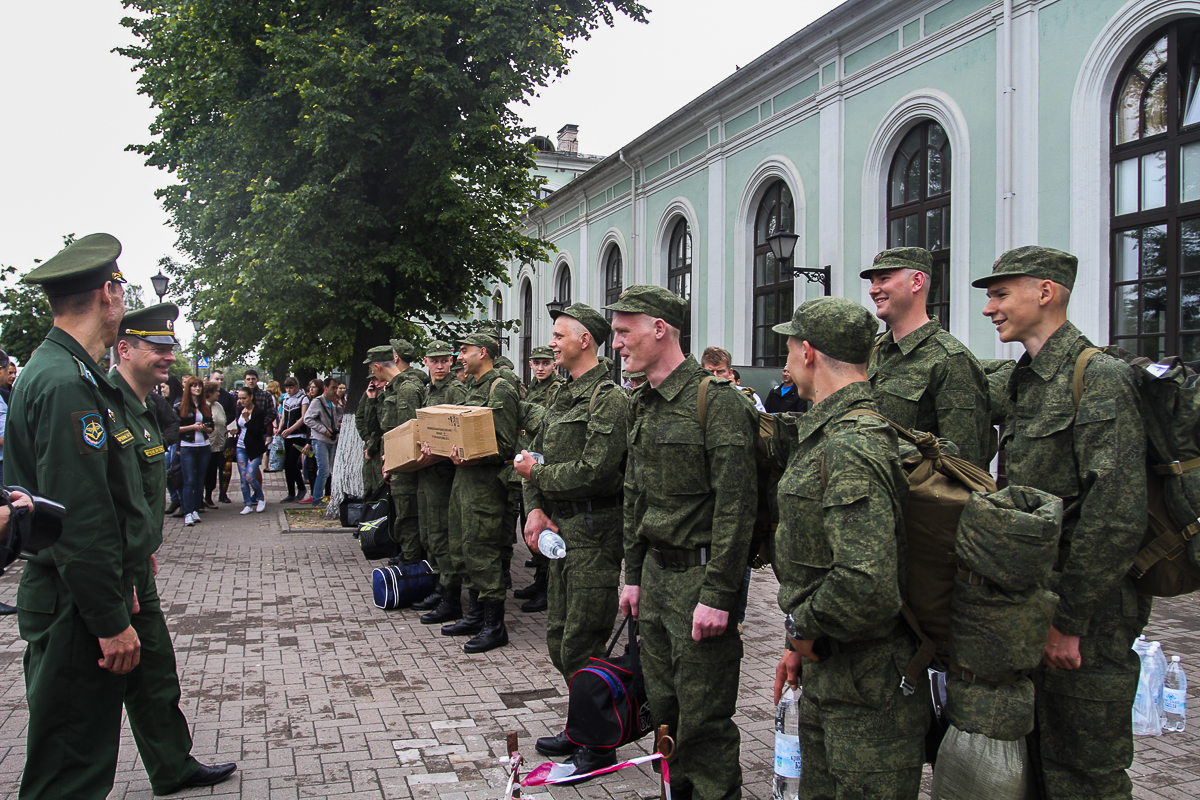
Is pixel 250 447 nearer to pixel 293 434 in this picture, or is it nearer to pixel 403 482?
pixel 293 434

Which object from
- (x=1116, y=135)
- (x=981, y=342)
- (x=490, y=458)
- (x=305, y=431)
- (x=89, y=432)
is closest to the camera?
(x=89, y=432)

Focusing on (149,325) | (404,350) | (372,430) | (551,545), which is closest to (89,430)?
(149,325)

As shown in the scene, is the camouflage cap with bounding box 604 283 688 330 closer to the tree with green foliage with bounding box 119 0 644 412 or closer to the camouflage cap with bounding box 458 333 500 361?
the camouflage cap with bounding box 458 333 500 361

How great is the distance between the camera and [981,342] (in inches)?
416

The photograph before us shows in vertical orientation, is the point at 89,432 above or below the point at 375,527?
above

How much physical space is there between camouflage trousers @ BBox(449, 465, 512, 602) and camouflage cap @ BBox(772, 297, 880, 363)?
3815mm

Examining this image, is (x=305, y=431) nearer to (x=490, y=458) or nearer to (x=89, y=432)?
(x=490, y=458)

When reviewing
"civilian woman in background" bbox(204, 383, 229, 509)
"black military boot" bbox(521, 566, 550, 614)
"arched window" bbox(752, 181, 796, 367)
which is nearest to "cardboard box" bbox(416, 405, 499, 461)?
"black military boot" bbox(521, 566, 550, 614)

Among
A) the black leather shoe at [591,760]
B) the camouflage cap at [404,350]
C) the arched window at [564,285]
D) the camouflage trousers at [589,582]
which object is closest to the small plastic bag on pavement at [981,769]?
the black leather shoe at [591,760]

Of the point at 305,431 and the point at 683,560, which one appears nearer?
the point at 683,560

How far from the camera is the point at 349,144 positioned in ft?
38.3

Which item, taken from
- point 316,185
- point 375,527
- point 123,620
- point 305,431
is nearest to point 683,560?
point 123,620

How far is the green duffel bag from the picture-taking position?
209 centimetres

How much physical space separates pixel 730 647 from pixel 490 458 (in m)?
3.15
